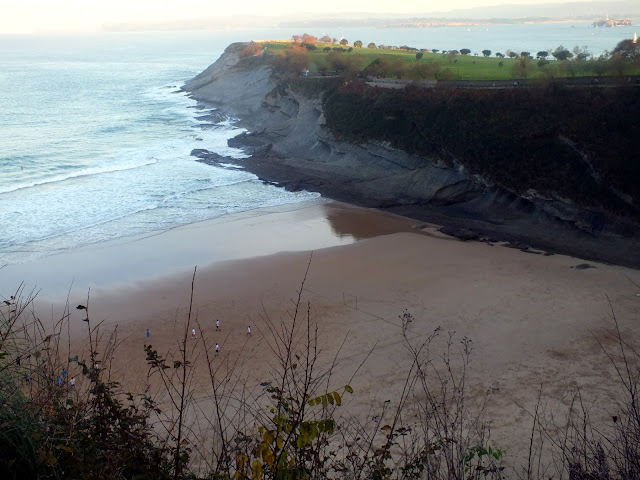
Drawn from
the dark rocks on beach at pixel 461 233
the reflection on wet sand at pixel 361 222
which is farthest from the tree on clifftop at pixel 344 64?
the dark rocks on beach at pixel 461 233

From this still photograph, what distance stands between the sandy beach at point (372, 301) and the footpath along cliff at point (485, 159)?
9.27 ft

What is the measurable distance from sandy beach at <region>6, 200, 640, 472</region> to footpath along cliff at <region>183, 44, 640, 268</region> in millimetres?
2824

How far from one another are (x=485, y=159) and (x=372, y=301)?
46.1 ft

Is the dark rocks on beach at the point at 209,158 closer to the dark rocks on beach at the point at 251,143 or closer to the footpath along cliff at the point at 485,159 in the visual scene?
the footpath along cliff at the point at 485,159

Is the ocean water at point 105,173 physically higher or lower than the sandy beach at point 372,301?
higher

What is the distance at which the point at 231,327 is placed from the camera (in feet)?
61.6

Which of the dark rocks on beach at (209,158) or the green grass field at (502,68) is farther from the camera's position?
the dark rocks on beach at (209,158)

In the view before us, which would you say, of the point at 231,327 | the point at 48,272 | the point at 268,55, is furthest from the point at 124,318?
the point at 268,55

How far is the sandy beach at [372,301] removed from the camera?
50.5 feet

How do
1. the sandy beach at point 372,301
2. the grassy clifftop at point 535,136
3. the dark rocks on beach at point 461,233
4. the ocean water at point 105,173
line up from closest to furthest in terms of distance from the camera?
the sandy beach at point 372,301 < the grassy clifftop at point 535,136 < the dark rocks on beach at point 461,233 < the ocean water at point 105,173

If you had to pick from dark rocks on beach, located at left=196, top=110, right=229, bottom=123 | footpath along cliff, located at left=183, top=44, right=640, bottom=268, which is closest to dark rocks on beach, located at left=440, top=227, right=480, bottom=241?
footpath along cliff, located at left=183, top=44, right=640, bottom=268

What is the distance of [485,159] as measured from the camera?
3120 centimetres

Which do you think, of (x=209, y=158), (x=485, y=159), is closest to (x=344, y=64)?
(x=209, y=158)

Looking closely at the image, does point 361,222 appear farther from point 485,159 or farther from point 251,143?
point 251,143
